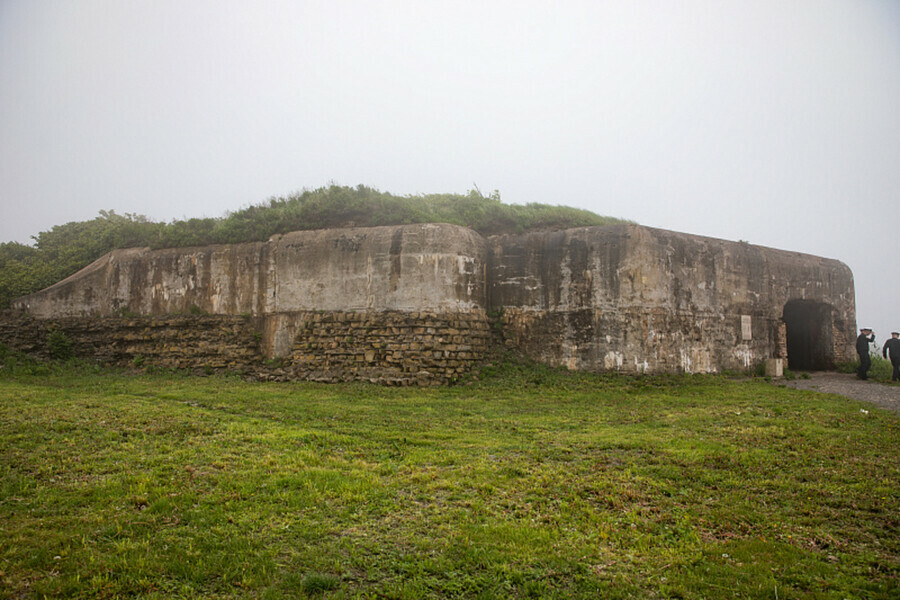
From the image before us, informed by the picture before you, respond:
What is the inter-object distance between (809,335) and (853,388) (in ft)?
19.7

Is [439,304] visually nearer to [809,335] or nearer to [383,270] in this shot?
[383,270]

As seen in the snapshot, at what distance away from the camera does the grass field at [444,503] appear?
14.5ft

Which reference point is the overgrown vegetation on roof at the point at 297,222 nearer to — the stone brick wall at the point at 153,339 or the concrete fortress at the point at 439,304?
the concrete fortress at the point at 439,304

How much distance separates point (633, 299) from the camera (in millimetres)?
14633

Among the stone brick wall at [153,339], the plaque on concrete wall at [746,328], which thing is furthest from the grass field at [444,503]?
the plaque on concrete wall at [746,328]

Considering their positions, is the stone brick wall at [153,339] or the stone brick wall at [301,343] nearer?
the stone brick wall at [301,343]

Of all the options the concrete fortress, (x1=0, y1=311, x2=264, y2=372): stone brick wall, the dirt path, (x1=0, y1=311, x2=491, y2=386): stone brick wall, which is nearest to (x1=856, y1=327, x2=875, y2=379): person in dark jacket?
the dirt path

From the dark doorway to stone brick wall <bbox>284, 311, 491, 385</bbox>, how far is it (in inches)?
449

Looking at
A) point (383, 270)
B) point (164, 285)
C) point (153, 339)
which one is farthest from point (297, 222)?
point (153, 339)

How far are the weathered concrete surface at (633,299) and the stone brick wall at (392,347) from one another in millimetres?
1522

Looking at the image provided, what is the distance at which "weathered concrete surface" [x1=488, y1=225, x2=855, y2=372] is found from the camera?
1461 centimetres

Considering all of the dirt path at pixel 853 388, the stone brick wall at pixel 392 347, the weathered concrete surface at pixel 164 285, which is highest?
the weathered concrete surface at pixel 164 285

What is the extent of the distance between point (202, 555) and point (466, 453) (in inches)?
155

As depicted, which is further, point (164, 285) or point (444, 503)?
point (164, 285)
